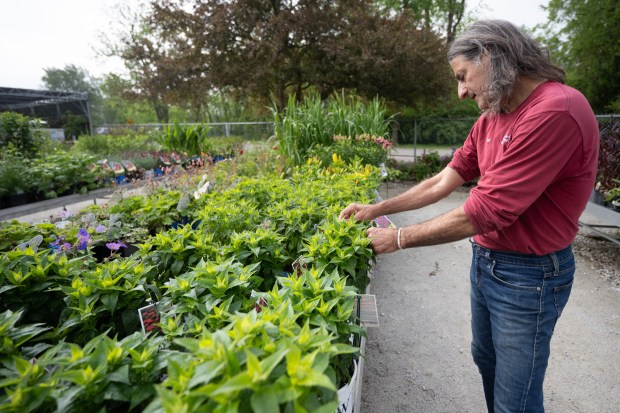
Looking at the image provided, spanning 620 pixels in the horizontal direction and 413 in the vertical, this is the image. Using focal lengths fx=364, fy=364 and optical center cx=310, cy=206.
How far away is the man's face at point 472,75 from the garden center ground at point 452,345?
1.94 m

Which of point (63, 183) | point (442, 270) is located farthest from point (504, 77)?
point (63, 183)

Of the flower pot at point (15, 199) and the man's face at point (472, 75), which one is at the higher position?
the man's face at point (472, 75)

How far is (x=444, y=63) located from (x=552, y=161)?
37.9 feet

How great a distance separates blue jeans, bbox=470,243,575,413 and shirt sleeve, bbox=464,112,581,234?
30 cm

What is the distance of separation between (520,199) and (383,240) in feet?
1.89

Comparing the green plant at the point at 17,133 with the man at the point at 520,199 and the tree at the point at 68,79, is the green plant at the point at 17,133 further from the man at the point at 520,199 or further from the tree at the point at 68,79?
the tree at the point at 68,79

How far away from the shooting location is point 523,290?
148cm

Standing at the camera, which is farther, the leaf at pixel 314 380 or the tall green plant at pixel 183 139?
the tall green plant at pixel 183 139

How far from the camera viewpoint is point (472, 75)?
4.92 ft

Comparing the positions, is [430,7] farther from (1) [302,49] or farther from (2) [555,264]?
(2) [555,264]

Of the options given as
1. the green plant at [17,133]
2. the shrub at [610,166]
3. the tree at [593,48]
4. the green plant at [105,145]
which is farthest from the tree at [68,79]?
the shrub at [610,166]

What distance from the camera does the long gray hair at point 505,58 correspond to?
1.41 meters

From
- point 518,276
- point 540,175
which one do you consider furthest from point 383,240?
point 540,175

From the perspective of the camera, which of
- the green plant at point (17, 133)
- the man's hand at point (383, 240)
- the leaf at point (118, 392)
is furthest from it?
the green plant at point (17, 133)
